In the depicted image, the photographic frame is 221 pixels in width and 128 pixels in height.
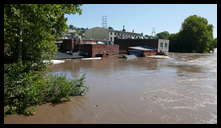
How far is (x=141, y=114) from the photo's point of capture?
6.11 meters

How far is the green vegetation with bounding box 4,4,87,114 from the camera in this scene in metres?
5.06

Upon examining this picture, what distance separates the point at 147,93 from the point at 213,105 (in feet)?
9.11

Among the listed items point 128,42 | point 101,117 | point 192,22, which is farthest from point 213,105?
point 192,22

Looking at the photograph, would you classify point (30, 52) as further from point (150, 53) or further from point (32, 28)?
point (150, 53)

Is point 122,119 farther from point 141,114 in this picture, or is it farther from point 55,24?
point 55,24

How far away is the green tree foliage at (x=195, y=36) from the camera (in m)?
55.3

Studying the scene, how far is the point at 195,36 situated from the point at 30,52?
2250 inches

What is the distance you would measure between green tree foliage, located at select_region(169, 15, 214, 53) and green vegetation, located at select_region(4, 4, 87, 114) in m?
55.9

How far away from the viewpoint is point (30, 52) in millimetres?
6449

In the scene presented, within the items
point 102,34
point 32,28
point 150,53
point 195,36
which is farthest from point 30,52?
point 195,36

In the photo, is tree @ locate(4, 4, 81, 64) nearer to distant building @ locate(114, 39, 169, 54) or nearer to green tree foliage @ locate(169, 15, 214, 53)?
distant building @ locate(114, 39, 169, 54)

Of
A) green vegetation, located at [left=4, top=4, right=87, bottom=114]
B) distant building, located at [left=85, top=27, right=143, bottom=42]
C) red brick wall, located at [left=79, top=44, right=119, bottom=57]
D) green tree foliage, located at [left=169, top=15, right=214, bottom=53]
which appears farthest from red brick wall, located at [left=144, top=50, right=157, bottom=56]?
green vegetation, located at [left=4, top=4, right=87, bottom=114]
